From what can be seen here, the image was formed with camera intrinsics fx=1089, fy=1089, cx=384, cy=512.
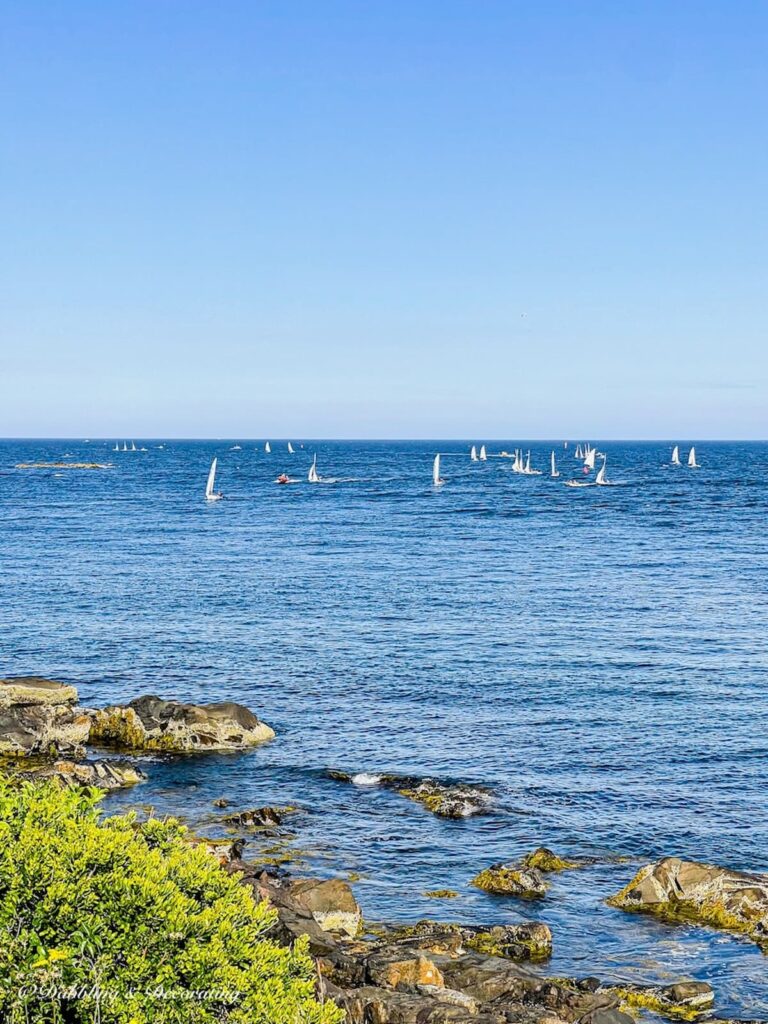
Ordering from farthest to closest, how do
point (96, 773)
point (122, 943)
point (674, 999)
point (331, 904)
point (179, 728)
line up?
point (179, 728)
point (96, 773)
point (331, 904)
point (674, 999)
point (122, 943)

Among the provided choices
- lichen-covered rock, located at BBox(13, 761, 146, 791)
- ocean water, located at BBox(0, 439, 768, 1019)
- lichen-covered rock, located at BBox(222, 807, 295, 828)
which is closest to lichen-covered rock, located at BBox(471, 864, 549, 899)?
ocean water, located at BBox(0, 439, 768, 1019)

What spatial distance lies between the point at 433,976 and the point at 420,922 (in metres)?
3.72

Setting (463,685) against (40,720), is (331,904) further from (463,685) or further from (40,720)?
(463,685)

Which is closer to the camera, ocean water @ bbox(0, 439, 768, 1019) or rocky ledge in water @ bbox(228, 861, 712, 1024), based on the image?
rocky ledge in water @ bbox(228, 861, 712, 1024)

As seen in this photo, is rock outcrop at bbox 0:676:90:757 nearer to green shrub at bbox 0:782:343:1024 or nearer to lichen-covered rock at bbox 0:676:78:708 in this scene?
lichen-covered rock at bbox 0:676:78:708

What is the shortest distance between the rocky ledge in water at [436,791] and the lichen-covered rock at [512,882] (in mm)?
4198

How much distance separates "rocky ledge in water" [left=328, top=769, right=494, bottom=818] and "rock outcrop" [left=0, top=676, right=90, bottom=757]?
8.80 metres

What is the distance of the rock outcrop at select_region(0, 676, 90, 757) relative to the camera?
34.1 m

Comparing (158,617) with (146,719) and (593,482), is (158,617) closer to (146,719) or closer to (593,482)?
(146,719)

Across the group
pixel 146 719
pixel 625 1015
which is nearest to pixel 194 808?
pixel 146 719

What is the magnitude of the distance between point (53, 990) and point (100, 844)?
61.7 inches

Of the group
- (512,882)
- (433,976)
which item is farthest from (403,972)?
(512,882)

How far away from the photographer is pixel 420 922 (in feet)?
73.0

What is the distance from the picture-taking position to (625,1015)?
1788 cm
